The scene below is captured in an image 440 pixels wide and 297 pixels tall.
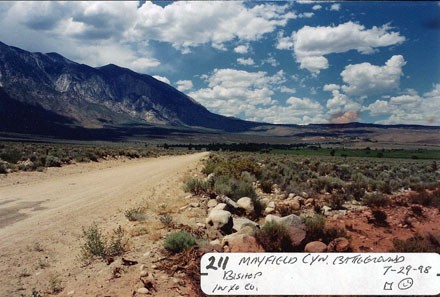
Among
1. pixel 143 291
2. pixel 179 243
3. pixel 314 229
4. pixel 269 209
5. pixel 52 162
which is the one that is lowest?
pixel 52 162

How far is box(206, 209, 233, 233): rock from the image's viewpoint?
10.1 metres

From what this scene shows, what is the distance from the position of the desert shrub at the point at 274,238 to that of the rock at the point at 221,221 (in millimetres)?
1789

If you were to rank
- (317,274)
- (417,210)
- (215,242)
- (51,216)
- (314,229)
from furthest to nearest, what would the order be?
(417,210), (51,216), (314,229), (215,242), (317,274)

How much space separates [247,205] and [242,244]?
466cm

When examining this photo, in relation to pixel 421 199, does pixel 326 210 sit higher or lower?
lower

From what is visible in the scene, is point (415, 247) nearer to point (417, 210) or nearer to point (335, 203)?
point (417, 210)

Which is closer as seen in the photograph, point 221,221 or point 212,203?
point 221,221

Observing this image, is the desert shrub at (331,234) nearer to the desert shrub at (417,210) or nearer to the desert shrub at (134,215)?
the desert shrub at (134,215)

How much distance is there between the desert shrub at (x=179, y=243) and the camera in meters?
8.13

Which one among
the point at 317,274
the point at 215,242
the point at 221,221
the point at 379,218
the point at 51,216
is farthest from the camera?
the point at 379,218

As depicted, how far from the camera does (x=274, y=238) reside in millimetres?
8273

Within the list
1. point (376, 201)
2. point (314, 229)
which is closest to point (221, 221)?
point (314, 229)

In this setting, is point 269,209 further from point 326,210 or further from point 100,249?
point 100,249

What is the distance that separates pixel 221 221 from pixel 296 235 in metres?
2.25
